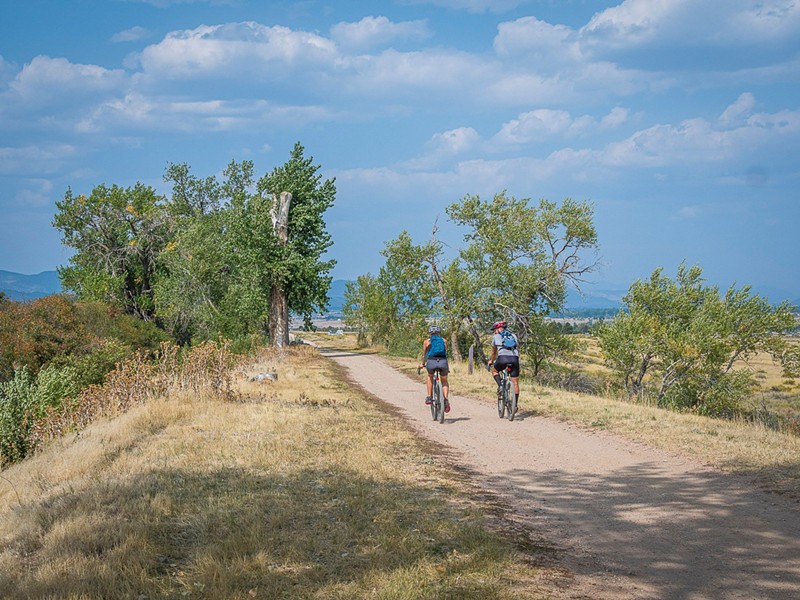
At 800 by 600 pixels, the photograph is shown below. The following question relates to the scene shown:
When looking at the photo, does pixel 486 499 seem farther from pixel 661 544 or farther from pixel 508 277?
pixel 508 277

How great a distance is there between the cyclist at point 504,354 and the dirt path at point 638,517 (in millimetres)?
2223

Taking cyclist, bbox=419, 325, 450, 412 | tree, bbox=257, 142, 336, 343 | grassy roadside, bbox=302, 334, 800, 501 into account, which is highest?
tree, bbox=257, 142, 336, 343

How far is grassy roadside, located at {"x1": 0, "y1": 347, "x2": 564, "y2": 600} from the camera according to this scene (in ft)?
17.6

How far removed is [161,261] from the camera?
2115 inches

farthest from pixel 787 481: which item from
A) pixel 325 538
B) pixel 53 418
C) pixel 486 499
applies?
pixel 53 418

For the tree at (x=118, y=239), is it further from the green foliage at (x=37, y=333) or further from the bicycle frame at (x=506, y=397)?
the bicycle frame at (x=506, y=397)

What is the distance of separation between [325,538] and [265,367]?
68.9 ft

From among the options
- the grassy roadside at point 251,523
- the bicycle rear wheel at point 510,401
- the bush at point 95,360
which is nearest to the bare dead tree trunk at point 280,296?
the bush at point 95,360

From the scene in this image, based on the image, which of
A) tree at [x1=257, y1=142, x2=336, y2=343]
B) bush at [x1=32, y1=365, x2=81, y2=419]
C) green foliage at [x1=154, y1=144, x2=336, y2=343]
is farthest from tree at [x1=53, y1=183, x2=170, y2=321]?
bush at [x1=32, y1=365, x2=81, y2=419]

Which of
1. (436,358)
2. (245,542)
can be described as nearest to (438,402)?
(436,358)

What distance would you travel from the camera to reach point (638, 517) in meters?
7.46

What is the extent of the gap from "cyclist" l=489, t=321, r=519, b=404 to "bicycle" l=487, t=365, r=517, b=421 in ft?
0.23

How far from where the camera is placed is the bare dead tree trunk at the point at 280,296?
41438 millimetres

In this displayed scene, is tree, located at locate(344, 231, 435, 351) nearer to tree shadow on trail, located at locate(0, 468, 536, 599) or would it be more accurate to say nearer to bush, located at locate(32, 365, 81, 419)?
bush, located at locate(32, 365, 81, 419)
